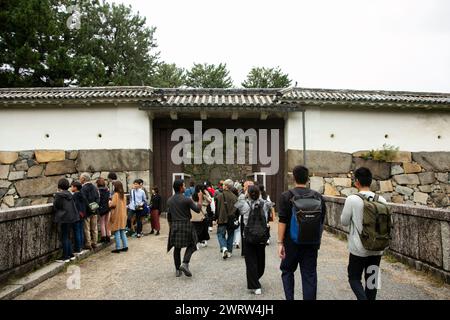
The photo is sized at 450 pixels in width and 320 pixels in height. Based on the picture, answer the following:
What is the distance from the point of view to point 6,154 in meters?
12.2

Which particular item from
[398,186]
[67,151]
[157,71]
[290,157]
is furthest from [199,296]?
[157,71]

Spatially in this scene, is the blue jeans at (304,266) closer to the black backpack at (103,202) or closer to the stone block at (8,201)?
the black backpack at (103,202)

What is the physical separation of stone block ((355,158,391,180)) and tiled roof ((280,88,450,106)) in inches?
82.6

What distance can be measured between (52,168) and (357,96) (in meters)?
10.9

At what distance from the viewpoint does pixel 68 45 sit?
845 inches

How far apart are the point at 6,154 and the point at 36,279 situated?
28.6ft

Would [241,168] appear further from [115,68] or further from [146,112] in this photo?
[115,68]

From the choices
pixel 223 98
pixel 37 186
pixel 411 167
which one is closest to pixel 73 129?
pixel 37 186

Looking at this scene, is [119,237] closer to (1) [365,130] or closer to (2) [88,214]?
(2) [88,214]

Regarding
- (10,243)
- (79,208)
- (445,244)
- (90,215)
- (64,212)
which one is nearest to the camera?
(10,243)

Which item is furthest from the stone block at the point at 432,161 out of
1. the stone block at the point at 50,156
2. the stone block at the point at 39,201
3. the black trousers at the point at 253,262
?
the stone block at the point at 39,201

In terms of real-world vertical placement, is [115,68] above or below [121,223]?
above

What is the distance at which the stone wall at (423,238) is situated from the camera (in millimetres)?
5145

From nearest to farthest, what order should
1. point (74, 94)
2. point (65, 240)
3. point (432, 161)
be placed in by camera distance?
point (65, 240) < point (74, 94) < point (432, 161)
